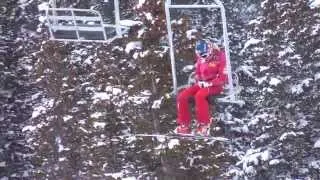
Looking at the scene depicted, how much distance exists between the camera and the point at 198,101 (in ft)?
35.5

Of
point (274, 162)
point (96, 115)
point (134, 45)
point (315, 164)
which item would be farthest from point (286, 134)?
point (96, 115)

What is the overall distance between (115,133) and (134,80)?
3880 millimetres

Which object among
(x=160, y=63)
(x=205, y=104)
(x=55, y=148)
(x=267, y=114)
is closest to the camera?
(x=205, y=104)

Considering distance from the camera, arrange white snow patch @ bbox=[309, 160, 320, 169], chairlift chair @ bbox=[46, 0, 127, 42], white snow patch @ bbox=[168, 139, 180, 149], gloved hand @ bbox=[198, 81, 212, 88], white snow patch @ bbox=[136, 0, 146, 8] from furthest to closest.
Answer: white snow patch @ bbox=[309, 160, 320, 169], white snow patch @ bbox=[168, 139, 180, 149], white snow patch @ bbox=[136, 0, 146, 8], chairlift chair @ bbox=[46, 0, 127, 42], gloved hand @ bbox=[198, 81, 212, 88]

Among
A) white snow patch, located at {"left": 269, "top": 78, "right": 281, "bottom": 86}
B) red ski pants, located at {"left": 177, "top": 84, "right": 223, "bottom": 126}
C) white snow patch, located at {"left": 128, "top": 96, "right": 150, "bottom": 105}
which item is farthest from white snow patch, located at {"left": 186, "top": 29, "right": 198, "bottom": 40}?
red ski pants, located at {"left": 177, "top": 84, "right": 223, "bottom": 126}

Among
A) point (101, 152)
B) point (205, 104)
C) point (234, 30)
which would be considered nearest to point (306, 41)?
point (234, 30)

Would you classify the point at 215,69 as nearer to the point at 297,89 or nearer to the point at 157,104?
Answer: the point at 157,104

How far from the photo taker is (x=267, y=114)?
2191 centimetres

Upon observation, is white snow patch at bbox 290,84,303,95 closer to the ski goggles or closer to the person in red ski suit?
the person in red ski suit

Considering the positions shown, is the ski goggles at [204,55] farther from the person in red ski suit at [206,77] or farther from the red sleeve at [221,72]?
the red sleeve at [221,72]

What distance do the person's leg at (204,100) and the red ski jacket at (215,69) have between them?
0.43 ft

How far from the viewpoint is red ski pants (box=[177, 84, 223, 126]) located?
10719 millimetres

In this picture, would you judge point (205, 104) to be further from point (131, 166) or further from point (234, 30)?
point (234, 30)

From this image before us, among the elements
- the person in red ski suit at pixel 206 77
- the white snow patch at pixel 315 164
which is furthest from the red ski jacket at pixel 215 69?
the white snow patch at pixel 315 164
